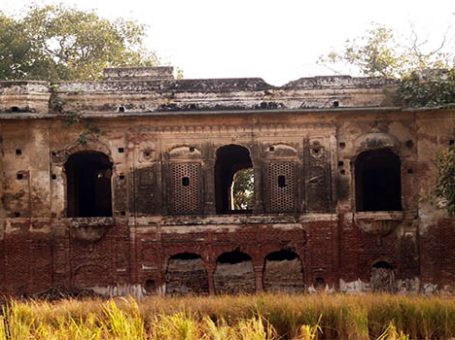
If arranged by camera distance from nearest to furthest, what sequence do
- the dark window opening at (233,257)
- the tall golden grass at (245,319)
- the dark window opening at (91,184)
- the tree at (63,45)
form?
the tall golden grass at (245,319), the dark window opening at (233,257), the dark window opening at (91,184), the tree at (63,45)

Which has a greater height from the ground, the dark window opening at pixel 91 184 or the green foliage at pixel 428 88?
the green foliage at pixel 428 88

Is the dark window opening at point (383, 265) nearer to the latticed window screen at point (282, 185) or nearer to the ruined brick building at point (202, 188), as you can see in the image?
the ruined brick building at point (202, 188)

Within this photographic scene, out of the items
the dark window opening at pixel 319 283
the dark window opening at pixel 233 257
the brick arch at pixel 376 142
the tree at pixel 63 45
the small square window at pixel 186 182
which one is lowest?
the dark window opening at pixel 319 283

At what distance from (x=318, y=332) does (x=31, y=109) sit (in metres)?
8.88

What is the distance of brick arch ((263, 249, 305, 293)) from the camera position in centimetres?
1672

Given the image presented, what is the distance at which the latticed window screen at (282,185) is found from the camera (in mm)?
16969

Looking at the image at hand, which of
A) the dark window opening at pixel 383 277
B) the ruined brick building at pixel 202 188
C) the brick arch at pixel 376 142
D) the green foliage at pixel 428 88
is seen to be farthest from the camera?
the brick arch at pixel 376 142

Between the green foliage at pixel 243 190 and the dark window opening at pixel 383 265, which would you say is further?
the green foliage at pixel 243 190

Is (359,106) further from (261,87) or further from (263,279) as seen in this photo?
(263,279)

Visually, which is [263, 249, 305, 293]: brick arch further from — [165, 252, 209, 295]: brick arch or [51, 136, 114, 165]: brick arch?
[51, 136, 114, 165]: brick arch

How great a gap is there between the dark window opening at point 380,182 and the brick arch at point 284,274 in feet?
9.01

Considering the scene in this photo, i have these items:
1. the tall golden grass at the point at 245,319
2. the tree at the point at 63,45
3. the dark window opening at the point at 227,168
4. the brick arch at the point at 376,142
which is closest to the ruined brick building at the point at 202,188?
the brick arch at the point at 376,142

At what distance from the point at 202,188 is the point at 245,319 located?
626 cm

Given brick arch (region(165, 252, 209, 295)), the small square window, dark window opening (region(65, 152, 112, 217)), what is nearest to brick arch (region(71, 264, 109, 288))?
brick arch (region(165, 252, 209, 295))
